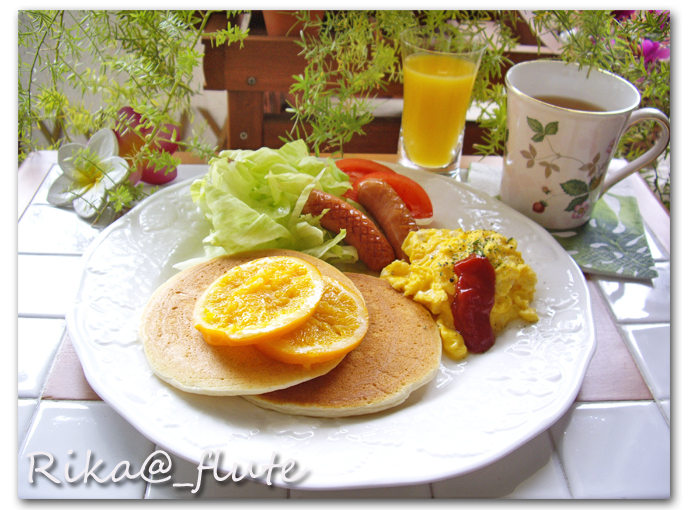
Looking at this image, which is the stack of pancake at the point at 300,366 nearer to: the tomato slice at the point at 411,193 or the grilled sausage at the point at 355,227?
the grilled sausage at the point at 355,227

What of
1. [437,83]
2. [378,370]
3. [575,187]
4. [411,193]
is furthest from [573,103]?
[378,370]

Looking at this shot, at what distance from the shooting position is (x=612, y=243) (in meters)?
2.41

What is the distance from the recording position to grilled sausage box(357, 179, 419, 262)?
2.20 m

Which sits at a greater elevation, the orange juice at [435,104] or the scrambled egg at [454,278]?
the orange juice at [435,104]

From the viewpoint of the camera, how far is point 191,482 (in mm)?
1402

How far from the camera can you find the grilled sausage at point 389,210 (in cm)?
220

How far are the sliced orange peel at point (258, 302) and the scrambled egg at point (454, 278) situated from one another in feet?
1.39

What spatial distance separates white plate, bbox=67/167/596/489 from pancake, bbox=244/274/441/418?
Answer: 4 cm

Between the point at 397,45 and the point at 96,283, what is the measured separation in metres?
1.93

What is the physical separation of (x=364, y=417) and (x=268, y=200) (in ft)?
3.86

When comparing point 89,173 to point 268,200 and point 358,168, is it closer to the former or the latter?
point 268,200

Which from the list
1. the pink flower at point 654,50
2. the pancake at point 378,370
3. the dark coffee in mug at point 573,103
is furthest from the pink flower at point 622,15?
the pancake at point 378,370

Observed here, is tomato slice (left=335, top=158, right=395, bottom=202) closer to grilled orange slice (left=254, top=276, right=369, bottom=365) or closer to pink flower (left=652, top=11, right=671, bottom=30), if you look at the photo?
grilled orange slice (left=254, top=276, right=369, bottom=365)

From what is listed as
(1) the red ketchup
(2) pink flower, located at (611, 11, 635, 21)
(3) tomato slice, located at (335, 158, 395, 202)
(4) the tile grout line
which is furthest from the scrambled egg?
(2) pink flower, located at (611, 11, 635, 21)
